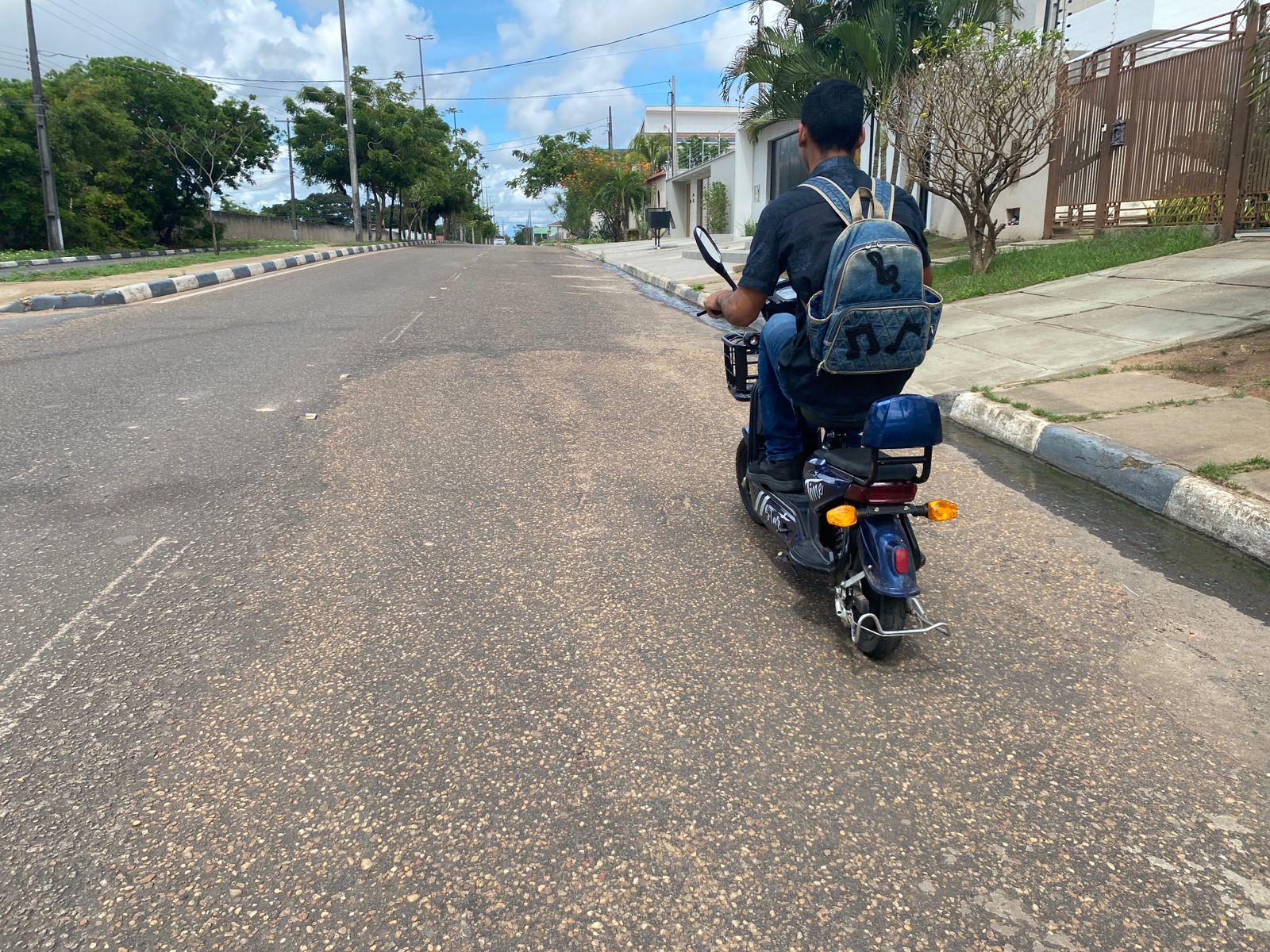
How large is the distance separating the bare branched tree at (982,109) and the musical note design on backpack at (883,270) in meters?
8.61

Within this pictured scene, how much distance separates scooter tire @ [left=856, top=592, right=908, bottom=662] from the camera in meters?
2.93

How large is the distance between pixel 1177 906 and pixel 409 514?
3343mm

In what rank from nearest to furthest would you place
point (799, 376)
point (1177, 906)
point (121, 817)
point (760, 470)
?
point (1177, 906) < point (121, 817) < point (799, 376) < point (760, 470)

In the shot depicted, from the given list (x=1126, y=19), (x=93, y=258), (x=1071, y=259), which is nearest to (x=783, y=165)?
(x=1126, y=19)

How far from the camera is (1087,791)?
94.0 inches

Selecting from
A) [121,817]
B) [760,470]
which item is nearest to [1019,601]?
[760,470]

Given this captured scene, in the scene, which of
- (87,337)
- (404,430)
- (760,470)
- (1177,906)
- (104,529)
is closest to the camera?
(1177,906)

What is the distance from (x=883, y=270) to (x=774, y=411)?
953 millimetres

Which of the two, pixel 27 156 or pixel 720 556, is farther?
pixel 27 156

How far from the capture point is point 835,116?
319 centimetres

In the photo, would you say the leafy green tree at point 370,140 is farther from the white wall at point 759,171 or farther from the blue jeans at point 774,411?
the blue jeans at point 774,411

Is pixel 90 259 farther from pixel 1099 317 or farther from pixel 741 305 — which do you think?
pixel 741 305

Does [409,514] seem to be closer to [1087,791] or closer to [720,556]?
[720,556]

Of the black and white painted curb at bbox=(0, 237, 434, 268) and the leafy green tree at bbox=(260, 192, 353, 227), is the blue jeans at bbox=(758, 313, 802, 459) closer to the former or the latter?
the black and white painted curb at bbox=(0, 237, 434, 268)
